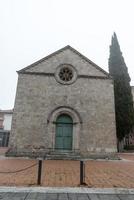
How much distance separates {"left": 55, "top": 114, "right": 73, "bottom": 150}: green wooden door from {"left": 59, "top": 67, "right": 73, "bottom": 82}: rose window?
124 inches

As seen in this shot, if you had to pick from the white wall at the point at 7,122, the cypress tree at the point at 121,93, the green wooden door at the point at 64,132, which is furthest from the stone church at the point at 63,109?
the white wall at the point at 7,122

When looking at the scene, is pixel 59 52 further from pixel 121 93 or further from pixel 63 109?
pixel 121 93

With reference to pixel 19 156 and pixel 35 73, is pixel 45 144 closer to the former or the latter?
pixel 19 156

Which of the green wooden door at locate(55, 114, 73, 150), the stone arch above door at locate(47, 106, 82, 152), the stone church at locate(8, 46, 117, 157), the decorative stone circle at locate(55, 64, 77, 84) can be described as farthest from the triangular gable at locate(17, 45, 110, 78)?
the green wooden door at locate(55, 114, 73, 150)

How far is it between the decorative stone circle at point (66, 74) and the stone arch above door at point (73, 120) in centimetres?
242

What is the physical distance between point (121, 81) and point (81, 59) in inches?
351

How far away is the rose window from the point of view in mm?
16219

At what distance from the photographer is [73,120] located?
15102mm

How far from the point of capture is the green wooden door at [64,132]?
1477cm

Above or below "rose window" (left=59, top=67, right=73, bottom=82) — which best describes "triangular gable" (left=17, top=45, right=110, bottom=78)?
above

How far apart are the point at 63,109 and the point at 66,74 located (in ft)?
10.4

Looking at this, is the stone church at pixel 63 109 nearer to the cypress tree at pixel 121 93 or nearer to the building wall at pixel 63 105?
the building wall at pixel 63 105

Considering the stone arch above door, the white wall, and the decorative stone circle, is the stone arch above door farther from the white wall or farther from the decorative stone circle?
the white wall

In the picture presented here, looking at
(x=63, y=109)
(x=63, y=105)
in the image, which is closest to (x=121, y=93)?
(x=63, y=105)
